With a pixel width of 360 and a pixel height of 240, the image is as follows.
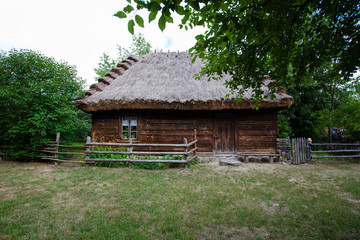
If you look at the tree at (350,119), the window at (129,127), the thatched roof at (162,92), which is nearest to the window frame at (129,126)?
the window at (129,127)

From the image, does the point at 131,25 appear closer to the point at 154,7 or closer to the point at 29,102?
the point at 154,7

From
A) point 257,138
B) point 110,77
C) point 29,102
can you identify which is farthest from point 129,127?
point 257,138

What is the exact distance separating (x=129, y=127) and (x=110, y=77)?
3.62 metres

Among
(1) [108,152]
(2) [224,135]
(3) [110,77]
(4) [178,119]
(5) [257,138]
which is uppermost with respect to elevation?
(3) [110,77]

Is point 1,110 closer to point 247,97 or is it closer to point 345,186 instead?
point 247,97

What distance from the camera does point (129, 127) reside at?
340 inches

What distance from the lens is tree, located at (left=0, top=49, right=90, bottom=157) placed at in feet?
23.5

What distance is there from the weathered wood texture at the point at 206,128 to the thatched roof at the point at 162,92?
2.83ft

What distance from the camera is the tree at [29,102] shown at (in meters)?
7.15

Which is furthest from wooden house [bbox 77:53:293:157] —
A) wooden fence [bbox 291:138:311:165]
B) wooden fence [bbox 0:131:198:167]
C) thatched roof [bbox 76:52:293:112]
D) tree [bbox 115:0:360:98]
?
tree [bbox 115:0:360:98]

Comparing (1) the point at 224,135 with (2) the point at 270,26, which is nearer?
(2) the point at 270,26

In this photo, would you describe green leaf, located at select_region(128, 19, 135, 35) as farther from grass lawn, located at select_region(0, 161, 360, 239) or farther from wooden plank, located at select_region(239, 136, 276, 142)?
wooden plank, located at select_region(239, 136, 276, 142)

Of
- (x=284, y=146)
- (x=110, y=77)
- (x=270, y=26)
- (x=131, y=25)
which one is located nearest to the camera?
(x=131, y=25)

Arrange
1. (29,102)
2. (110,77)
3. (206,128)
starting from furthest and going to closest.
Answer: (110,77), (206,128), (29,102)
